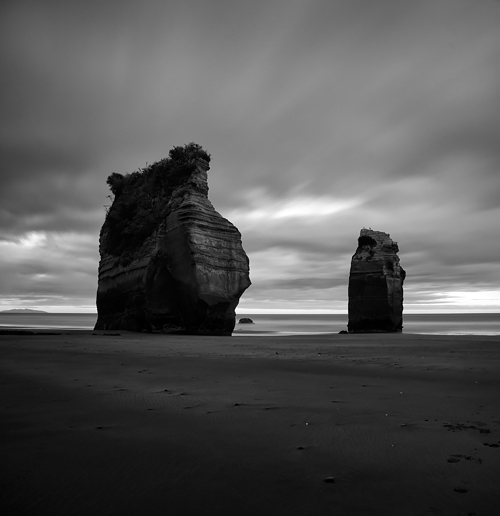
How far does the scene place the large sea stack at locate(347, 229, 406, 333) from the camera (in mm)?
34719

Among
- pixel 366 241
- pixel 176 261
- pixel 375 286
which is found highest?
pixel 366 241

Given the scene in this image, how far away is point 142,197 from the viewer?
86.0 ft

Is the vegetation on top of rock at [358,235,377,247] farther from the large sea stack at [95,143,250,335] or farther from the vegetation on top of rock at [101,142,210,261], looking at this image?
the vegetation on top of rock at [101,142,210,261]

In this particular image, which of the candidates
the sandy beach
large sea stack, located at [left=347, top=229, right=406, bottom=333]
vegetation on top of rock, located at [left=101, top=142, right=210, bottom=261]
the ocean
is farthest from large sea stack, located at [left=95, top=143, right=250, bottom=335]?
large sea stack, located at [left=347, top=229, right=406, bottom=333]

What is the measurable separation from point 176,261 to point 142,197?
6760mm

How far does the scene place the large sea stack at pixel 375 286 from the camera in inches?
1367

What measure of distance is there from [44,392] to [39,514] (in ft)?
11.0

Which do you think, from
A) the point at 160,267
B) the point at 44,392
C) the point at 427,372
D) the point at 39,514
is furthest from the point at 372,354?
the point at 160,267

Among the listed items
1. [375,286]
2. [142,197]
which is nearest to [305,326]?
[375,286]

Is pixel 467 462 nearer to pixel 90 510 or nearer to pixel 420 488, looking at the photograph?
pixel 420 488

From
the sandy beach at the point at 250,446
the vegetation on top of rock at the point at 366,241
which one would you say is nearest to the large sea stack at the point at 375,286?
the vegetation on top of rock at the point at 366,241

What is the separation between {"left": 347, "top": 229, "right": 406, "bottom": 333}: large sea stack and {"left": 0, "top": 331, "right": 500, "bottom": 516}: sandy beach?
1167 inches

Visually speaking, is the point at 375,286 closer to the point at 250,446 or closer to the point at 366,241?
the point at 366,241

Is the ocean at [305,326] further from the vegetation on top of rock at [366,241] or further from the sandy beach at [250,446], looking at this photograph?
the sandy beach at [250,446]
